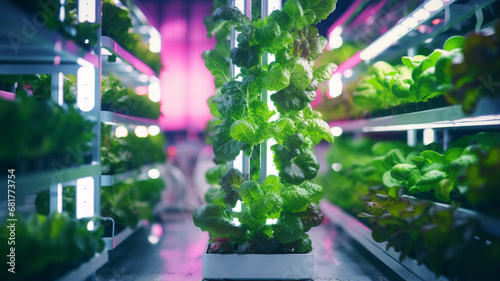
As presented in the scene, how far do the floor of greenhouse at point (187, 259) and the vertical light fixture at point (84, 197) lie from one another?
410 mm

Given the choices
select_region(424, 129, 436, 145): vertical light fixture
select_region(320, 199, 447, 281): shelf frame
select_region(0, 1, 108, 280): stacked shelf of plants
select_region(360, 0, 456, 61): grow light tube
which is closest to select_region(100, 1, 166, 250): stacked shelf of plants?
select_region(0, 1, 108, 280): stacked shelf of plants

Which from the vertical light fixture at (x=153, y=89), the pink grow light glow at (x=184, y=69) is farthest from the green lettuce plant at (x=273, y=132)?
the pink grow light glow at (x=184, y=69)

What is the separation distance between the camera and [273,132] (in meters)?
2.03

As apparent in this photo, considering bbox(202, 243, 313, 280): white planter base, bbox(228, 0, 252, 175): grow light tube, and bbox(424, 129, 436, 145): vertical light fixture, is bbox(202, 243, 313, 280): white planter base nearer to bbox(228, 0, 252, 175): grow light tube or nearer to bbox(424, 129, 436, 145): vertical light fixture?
bbox(228, 0, 252, 175): grow light tube

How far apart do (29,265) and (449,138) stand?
290 cm

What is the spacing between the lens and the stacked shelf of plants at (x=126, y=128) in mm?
2762

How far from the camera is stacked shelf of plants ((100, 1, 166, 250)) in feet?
9.06

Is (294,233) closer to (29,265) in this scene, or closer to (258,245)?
(258,245)

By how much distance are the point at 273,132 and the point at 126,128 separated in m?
2.20

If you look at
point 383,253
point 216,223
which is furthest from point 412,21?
point 216,223

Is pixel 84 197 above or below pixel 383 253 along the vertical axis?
above

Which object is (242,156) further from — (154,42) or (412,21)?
(154,42)

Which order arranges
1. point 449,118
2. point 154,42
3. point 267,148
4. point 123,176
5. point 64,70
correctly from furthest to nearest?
point 154,42
point 123,176
point 267,148
point 64,70
point 449,118

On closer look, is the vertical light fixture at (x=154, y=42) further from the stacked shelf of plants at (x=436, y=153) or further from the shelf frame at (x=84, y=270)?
the shelf frame at (x=84, y=270)
